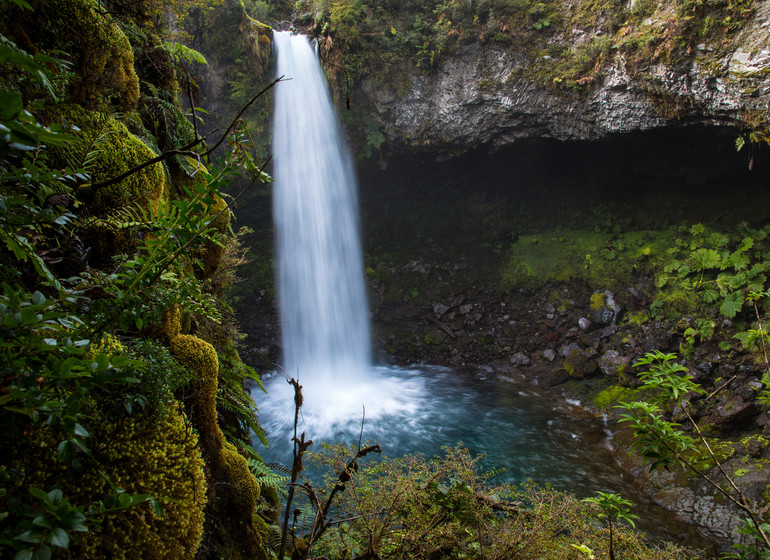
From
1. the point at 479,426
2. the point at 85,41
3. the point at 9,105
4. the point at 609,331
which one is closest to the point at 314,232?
the point at 479,426

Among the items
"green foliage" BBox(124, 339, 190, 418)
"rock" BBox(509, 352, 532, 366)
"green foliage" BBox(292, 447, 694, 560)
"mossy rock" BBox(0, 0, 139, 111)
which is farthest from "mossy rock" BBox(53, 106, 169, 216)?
"rock" BBox(509, 352, 532, 366)

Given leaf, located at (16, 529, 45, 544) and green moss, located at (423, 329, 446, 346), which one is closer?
leaf, located at (16, 529, 45, 544)

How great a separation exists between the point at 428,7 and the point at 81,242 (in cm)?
989

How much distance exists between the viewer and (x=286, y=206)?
10812mm

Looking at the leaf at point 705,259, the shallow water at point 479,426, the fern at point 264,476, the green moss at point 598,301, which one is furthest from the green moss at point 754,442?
the fern at point 264,476

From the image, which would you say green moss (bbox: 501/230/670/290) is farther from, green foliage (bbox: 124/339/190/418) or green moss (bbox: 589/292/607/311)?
green foliage (bbox: 124/339/190/418)

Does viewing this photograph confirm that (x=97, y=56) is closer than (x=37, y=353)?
No

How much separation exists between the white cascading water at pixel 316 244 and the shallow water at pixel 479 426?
455 mm

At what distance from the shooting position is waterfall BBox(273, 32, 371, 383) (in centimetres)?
984

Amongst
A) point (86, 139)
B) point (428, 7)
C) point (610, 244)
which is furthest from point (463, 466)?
point (428, 7)

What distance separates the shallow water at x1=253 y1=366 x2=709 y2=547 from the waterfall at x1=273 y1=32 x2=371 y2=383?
4.88 ft

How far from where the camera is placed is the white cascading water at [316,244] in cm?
966

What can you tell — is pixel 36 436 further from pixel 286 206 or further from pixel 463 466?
pixel 286 206

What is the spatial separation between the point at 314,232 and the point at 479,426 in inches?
273
